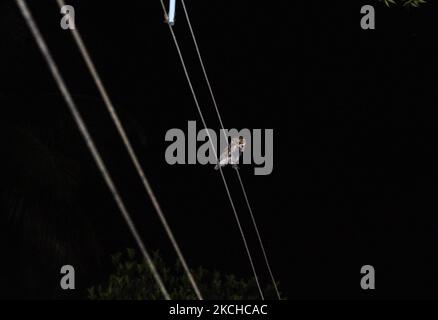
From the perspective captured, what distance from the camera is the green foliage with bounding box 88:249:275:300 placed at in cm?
685

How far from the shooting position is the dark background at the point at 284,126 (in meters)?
7.46

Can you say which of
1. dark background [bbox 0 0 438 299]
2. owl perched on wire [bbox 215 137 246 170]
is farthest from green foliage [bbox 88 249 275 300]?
owl perched on wire [bbox 215 137 246 170]

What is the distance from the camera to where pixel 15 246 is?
6.58 metres

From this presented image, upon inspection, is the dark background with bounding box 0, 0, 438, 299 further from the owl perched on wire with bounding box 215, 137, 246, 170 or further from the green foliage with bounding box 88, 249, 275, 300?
the owl perched on wire with bounding box 215, 137, 246, 170

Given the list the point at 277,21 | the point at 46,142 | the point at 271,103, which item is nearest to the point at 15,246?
the point at 46,142

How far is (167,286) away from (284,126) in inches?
89.4

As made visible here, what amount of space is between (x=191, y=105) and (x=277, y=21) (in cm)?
140

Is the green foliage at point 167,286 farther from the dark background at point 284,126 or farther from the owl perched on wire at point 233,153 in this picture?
the owl perched on wire at point 233,153

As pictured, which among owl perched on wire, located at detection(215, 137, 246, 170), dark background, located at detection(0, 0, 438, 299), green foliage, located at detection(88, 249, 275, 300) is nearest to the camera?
owl perched on wire, located at detection(215, 137, 246, 170)

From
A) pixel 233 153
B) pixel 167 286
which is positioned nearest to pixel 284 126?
pixel 233 153

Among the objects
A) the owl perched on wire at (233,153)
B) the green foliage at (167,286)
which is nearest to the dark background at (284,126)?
the green foliage at (167,286)

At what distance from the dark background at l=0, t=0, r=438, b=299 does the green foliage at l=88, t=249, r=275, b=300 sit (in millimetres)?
347

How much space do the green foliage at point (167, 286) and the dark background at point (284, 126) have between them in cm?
35

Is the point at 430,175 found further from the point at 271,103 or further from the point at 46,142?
the point at 46,142
